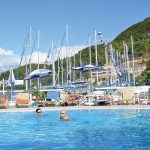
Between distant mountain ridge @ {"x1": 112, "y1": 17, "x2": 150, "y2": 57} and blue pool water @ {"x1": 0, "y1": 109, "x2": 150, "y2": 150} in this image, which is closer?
A: blue pool water @ {"x1": 0, "y1": 109, "x2": 150, "y2": 150}

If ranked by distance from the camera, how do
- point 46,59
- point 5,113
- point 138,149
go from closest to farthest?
point 138,149 < point 5,113 < point 46,59

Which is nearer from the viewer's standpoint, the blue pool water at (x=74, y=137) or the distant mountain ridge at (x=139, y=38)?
the blue pool water at (x=74, y=137)

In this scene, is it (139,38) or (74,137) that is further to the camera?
(139,38)

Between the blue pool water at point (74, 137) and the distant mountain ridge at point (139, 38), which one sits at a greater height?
the distant mountain ridge at point (139, 38)

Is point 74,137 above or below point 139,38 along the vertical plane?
below

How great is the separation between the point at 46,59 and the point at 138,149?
3374cm

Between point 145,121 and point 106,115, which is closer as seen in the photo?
point 145,121

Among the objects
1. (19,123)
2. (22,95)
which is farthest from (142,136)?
(22,95)

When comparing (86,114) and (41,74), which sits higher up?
(41,74)

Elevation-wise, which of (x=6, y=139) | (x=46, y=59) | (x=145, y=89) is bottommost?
(x=6, y=139)

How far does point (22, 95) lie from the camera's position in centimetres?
2264

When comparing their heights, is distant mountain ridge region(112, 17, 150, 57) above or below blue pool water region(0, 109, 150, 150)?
above

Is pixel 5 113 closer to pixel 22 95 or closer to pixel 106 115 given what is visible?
pixel 22 95

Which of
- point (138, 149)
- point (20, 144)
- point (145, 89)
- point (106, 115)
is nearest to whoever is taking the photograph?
point (138, 149)
